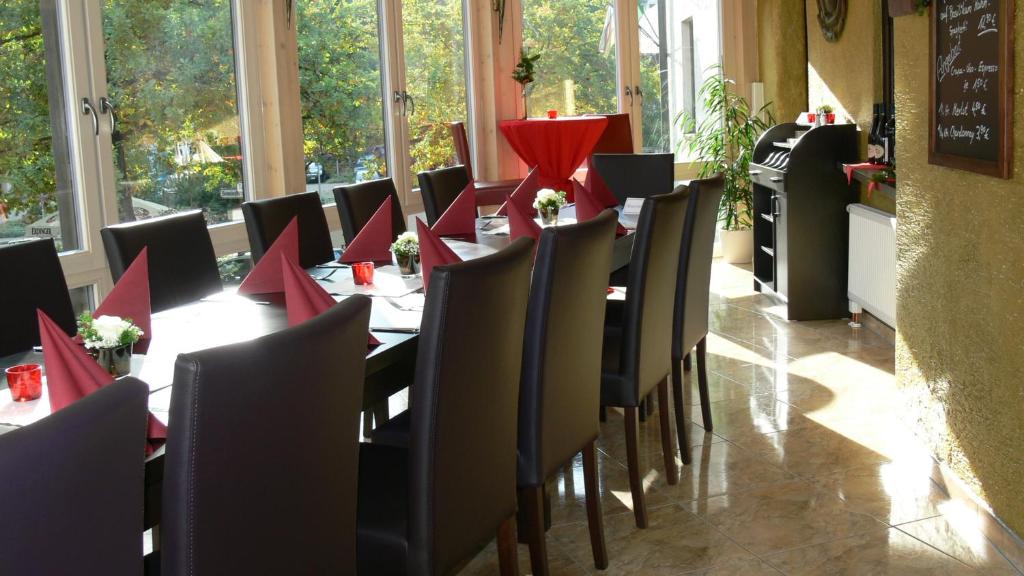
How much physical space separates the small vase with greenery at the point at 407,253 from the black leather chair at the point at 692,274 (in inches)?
35.8

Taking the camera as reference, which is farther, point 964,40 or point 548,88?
point 548,88

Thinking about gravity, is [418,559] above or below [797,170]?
below

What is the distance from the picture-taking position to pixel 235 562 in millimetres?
1467

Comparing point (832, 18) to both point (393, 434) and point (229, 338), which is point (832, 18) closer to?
point (393, 434)

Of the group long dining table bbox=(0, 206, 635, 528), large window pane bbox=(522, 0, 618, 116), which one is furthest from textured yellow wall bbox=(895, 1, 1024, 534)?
large window pane bbox=(522, 0, 618, 116)

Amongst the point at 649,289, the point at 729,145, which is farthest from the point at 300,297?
the point at 729,145

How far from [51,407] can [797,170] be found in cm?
445

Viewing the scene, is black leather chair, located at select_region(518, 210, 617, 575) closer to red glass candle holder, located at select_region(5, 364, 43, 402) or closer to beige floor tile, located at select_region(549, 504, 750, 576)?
beige floor tile, located at select_region(549, 504, 750, 576)

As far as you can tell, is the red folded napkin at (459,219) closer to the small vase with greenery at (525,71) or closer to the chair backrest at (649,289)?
the chair backrest at (649,289)

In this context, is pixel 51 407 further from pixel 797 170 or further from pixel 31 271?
pixel 797 170

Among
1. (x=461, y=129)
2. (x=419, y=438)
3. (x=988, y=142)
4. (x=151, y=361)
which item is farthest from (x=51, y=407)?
(x=461, y=129)

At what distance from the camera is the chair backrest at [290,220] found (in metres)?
3.73

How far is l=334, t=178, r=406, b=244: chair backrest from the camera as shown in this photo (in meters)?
4.24

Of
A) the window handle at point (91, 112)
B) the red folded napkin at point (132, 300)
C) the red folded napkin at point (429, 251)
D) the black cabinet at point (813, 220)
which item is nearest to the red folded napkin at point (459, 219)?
the red folded napkin at point (429, 251)
